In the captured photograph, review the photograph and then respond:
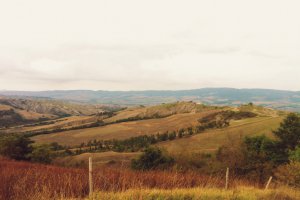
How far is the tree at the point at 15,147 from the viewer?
5653 cm

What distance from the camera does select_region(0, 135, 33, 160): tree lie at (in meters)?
56.5

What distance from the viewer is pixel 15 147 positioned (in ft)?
190

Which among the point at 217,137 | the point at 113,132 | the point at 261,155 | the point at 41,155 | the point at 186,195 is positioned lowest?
the point at 113,132

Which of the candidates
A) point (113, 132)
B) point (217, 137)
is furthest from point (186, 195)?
point (113, 132)

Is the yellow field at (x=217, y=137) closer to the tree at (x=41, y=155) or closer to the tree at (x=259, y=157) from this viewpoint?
the tree at (x=259, y=157)

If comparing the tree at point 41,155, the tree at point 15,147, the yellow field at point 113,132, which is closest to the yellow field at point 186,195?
the tree at point 41,155

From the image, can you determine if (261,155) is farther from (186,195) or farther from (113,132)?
(113,132)

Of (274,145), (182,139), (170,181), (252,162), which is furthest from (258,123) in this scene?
(170,181)

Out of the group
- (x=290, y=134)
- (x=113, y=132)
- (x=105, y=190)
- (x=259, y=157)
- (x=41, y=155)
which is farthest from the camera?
(x=113, y=132)

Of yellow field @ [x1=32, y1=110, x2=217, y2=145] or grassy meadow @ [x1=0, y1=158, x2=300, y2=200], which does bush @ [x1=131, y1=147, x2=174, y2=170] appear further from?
yellow field @ [x1=32, y1=110, x2=217, y2=145]

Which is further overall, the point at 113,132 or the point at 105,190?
the point at 113,132

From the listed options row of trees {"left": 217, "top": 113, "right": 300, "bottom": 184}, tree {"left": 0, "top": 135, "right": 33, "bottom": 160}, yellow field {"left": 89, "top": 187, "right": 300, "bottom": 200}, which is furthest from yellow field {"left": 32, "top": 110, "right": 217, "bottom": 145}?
yellow field {"left": 89, "top": 187, "right": 300, "bottom": 200}

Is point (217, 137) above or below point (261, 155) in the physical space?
below

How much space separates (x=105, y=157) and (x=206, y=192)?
3601 inches
